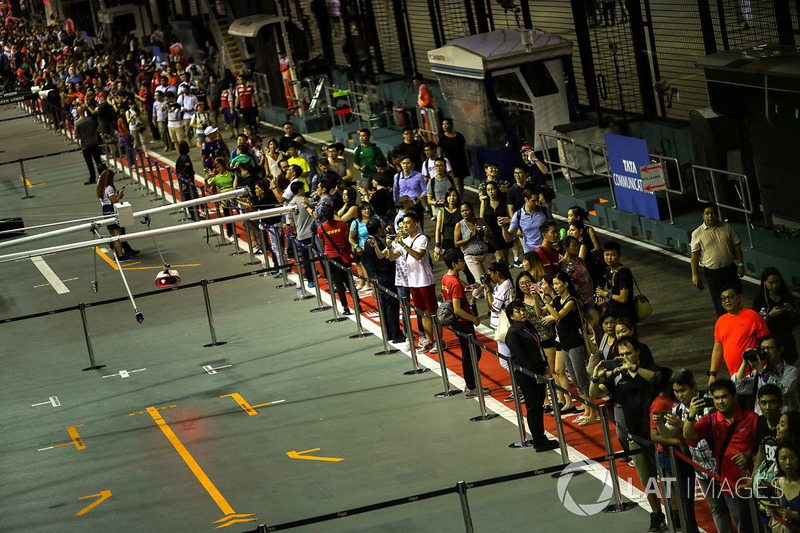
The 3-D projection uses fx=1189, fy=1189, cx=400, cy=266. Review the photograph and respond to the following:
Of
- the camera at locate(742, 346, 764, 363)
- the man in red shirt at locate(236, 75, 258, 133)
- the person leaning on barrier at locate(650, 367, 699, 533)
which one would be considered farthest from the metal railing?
the man in red shirt at locate(236, 75, 258, 133)

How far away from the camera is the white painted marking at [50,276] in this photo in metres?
23.2

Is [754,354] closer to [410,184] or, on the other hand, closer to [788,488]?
[788,488]

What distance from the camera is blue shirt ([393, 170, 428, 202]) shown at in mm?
19609

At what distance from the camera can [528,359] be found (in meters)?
12.0

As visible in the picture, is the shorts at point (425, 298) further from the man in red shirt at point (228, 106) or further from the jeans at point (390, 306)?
the man in red shirt at point (228, 106)

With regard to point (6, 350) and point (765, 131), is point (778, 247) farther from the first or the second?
point (6, 350)

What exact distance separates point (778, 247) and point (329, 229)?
21.3 ft

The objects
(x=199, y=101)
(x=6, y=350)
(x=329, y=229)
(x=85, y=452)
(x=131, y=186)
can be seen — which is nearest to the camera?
(x=85, y=452)

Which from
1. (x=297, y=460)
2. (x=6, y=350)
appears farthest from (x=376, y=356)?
(x=6, y=350)

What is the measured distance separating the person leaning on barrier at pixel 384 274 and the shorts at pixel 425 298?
25.6 inches

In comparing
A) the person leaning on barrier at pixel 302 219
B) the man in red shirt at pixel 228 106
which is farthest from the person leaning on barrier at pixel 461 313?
the man in red shirt at pixel 228 106

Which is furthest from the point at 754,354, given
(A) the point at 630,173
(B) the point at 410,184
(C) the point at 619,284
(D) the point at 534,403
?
(B) the point at 410,184

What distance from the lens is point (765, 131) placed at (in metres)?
16.5

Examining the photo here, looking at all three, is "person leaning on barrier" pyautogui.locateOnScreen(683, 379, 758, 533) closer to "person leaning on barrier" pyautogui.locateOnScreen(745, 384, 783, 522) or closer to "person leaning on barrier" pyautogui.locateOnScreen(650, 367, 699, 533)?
"person leaning on barrier" pyautogui.locateOnScreen(745, 384, 783, 522)
